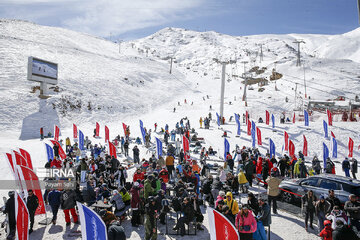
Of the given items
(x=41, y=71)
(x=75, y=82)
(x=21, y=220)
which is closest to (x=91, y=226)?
(x=21, y=220)

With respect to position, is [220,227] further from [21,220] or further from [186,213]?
[21,220]

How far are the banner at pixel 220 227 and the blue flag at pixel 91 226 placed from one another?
7.73 feet

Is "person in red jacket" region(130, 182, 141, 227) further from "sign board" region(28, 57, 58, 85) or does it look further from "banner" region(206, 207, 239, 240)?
"sign board" region(28, 57, 58, 85)

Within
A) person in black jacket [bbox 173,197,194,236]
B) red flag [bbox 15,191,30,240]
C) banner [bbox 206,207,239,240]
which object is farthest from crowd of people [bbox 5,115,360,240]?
red flag [bbox 15,191,30,240]

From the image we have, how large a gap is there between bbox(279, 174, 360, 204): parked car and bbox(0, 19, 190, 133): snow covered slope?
103 ft

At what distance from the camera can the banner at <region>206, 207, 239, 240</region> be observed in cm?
550

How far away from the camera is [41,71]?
37188 millimetres

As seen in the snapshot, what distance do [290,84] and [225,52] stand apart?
439ft

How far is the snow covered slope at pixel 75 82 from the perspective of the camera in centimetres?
3799

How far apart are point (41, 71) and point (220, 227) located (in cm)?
3891

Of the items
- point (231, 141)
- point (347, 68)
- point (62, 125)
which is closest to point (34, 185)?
point (231, 141)

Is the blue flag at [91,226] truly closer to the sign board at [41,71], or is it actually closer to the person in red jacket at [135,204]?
the person in red jacket at [135,204]

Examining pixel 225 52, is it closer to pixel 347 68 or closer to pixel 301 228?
pixel 347 68

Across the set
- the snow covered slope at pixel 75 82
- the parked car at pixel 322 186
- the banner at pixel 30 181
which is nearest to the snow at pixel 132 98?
the snow covered slope at pixel 75 82
